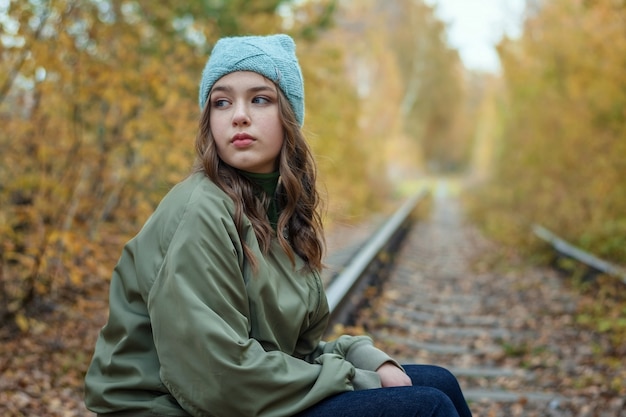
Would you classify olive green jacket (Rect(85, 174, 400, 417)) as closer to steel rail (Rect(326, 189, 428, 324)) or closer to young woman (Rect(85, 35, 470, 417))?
young woman (Rect(85, 35, 470, 417))

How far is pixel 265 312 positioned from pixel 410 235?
1308cm

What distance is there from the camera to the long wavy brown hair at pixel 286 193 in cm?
206

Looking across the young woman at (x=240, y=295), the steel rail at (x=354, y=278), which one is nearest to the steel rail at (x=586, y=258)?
the steel rail at (x=354, y=278)

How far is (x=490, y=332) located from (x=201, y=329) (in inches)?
197

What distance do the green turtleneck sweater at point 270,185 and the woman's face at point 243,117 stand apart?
40mm

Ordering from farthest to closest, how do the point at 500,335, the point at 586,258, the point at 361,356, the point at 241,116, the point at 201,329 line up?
the point at 586,258 < the point at 500,335 < the point at 361,356 < the point at 241,116 < the point at 201,329

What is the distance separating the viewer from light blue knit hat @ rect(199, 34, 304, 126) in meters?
2.11

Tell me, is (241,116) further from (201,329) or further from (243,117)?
(201,329)

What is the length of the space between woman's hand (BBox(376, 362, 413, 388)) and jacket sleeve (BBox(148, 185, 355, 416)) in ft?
1.11

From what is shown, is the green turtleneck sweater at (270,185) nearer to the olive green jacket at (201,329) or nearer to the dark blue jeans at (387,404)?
the olive green jacket at (201,329)

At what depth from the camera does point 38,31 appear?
16.4 ft

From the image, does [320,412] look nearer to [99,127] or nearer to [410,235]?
[99,127]

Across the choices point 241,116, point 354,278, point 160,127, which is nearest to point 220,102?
point 241,116

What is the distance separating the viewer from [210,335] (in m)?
1.74
